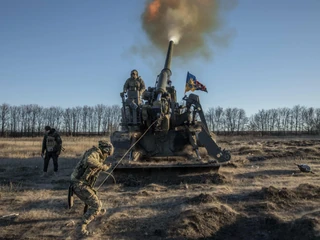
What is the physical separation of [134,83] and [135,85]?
0.08 m

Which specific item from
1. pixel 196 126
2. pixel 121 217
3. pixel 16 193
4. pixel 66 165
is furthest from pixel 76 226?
pixel 66 165

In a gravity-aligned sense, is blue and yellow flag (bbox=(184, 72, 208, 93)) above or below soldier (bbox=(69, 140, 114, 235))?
above

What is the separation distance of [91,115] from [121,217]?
87009 mm

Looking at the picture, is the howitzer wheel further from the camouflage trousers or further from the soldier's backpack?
the soldier's backpack

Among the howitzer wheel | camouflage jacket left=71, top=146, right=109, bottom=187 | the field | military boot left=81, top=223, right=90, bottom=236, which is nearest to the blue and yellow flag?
the howitzer wheel

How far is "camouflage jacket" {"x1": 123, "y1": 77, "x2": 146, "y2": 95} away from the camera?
13.2 metres

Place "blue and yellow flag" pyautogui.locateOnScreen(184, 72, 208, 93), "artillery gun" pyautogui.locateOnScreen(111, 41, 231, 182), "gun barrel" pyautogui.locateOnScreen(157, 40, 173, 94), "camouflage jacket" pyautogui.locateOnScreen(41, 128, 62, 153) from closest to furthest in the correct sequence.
A: "artillery gun" pyautogui.locateOnScreen(111, 41, 231, 182) < "camouflage jacket" pyautogui.locateOnScreen(41, 128, 62, 153) < "gun barrel" pyautogui.locateOnScreen(157, 40, 173, 94) < "blue and yellow flag" pyautogui.locateOnScreen(184, 72, 208, 93)

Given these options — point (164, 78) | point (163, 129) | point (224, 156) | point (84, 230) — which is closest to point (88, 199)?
point (84, 230)

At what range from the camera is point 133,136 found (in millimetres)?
11953

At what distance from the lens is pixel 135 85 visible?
13.2m

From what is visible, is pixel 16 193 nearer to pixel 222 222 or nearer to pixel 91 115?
pixel 222 222

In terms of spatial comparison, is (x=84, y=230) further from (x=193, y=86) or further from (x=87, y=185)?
(x=193, y=86)

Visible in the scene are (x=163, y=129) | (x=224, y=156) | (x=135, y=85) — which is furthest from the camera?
(x=135, y=85)

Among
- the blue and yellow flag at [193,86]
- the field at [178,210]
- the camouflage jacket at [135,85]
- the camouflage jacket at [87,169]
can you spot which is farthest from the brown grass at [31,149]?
the camouflage jacket at [87,169]
